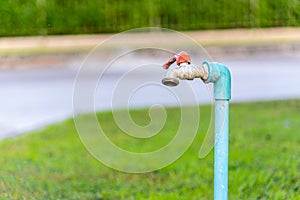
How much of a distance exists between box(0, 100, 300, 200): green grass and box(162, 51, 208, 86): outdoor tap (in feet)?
3.71

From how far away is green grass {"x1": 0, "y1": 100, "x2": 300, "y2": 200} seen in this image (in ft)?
9.42

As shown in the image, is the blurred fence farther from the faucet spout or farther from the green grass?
the faucet spout

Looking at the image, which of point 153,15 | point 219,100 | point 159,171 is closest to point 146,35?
point 153,15

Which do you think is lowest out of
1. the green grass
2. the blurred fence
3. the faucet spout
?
the green grass

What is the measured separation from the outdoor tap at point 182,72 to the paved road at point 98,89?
9.15ft

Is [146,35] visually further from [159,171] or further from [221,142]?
[221,142]

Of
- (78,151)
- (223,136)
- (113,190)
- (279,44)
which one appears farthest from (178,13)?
(223,136)

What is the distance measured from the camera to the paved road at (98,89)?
21.7 feet

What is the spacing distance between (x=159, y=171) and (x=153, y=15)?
25.7ft

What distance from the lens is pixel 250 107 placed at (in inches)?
255

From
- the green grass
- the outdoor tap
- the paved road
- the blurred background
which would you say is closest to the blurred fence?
the blurred background

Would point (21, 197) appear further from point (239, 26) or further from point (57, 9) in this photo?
point (239, 26)

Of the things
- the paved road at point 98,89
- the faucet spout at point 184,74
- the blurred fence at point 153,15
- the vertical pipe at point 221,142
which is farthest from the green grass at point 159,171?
the blurred fence at point 153,15

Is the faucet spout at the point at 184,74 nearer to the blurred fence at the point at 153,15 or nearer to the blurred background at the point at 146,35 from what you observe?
the blurred background at the point at 146,35
